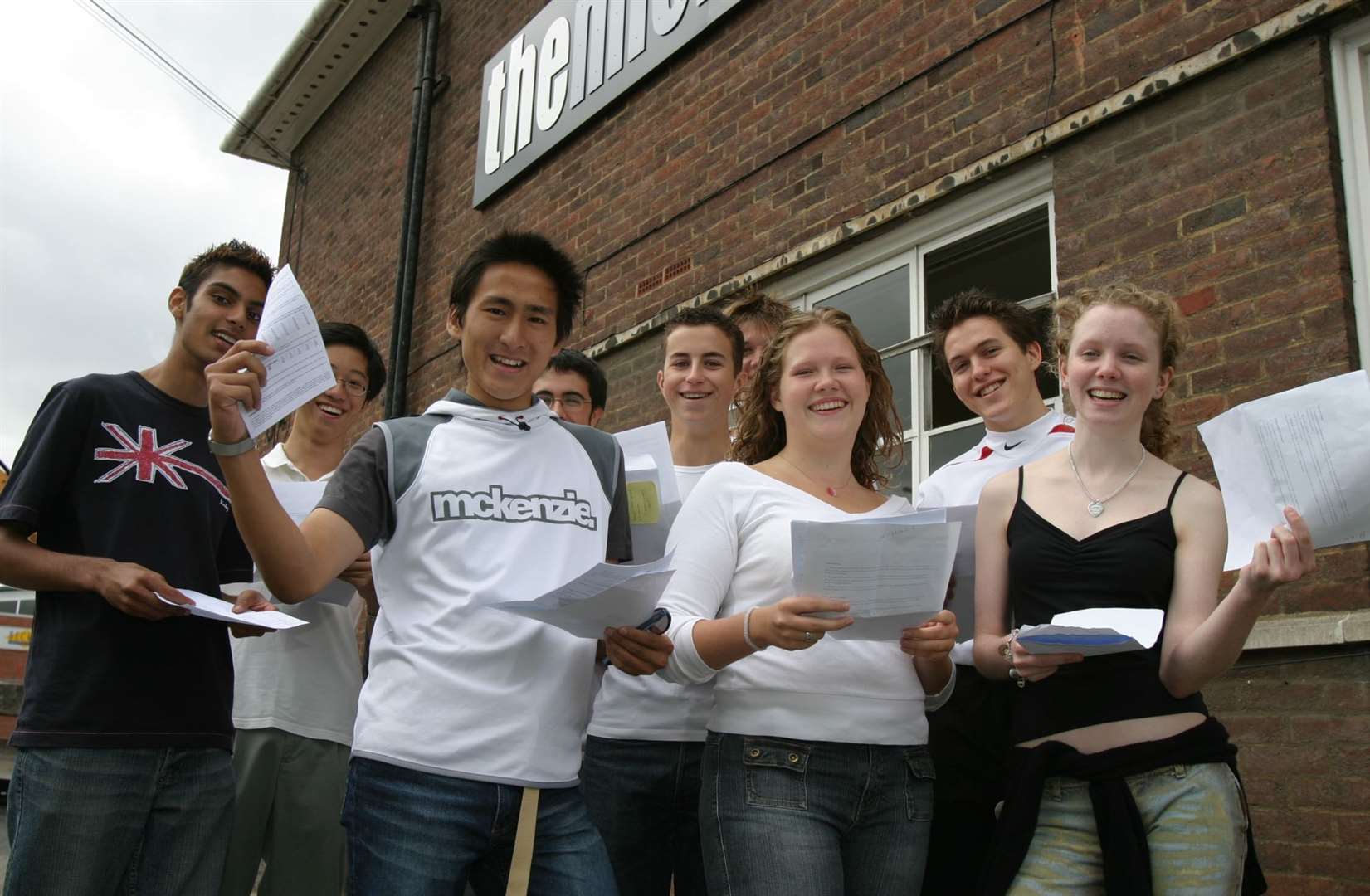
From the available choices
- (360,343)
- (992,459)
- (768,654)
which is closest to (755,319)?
(992,459)

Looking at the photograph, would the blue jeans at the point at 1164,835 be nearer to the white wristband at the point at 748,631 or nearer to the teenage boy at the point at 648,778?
the white wristband at the point at 748,631

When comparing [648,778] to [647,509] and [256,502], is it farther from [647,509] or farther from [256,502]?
[256,502]

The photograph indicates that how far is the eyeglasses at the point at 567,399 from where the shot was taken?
3678 mm

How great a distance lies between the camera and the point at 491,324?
2234mm

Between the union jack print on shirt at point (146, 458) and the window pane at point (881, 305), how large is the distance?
137 inches

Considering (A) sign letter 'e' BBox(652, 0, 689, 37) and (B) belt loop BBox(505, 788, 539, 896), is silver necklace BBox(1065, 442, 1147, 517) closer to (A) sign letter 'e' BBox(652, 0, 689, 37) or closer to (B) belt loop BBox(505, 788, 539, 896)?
(B) belt loop BBox(505, 788, 539, 896)

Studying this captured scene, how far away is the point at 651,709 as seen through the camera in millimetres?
2627

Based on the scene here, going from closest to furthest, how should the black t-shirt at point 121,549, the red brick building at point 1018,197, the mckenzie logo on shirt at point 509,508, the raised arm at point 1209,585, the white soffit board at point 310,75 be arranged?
the raised arm at point 1209,585
the mckenzie logo on shirt at point 509,508
the black t-shirt at point 121,549
the red brick building at point 1018,197
the white soffit board at point 310,75

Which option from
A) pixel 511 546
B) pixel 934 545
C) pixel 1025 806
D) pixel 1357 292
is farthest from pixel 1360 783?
pixel 511 546

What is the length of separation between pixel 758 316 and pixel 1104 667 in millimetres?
1795

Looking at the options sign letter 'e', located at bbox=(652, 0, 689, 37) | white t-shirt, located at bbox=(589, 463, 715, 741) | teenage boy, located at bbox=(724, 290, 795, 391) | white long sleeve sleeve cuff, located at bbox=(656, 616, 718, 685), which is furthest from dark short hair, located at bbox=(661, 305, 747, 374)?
sign letter 'e', located at bbox=(652, 0, 689, 37)

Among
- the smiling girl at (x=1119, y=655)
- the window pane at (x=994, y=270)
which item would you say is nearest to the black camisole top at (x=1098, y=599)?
the smiling girl at (x=1119, y=655)

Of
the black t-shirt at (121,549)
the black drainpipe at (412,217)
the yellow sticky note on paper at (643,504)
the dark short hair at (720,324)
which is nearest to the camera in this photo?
the black t-shirt at (121,549)

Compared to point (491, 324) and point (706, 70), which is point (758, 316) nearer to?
point (491, 324)
